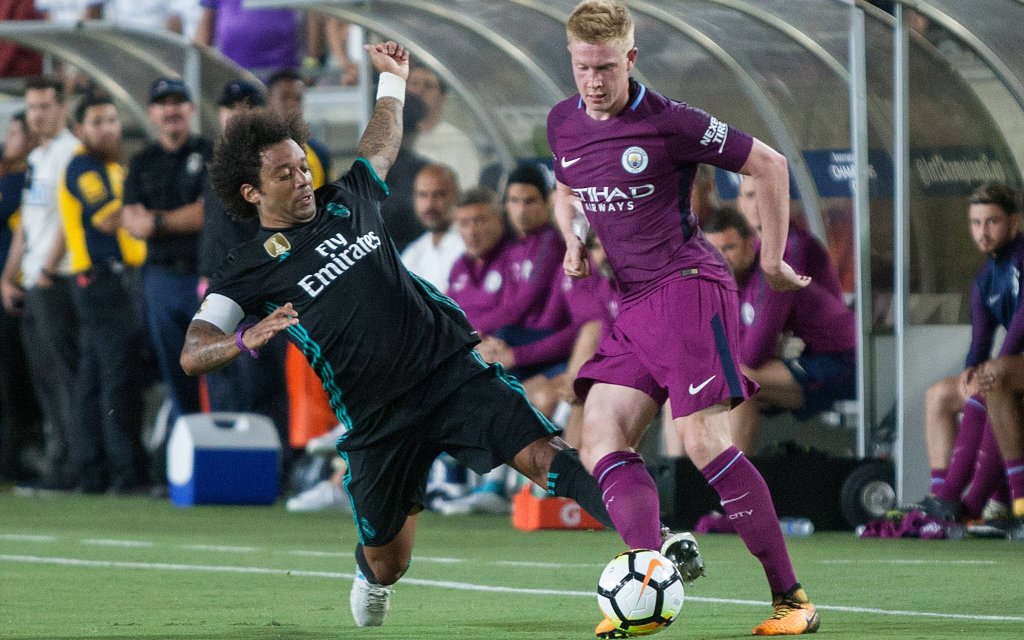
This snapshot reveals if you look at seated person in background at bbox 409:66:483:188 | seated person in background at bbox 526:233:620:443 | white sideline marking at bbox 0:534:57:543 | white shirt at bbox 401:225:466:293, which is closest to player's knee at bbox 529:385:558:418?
seated person in background at bbox 526:233:620:443

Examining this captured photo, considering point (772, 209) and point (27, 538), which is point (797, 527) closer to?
point (27, 538)

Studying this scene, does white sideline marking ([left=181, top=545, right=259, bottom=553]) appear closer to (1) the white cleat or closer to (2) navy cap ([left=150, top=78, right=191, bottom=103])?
(1) the white cleat

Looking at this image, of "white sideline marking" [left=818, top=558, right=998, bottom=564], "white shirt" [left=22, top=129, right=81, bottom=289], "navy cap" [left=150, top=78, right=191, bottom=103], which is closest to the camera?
"white sideline marking" [left=818, top=558, right=998, bottom=564]

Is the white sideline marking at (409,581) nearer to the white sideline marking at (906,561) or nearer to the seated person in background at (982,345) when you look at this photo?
the white sideline marking at (906,561)

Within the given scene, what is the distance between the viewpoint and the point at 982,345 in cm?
966

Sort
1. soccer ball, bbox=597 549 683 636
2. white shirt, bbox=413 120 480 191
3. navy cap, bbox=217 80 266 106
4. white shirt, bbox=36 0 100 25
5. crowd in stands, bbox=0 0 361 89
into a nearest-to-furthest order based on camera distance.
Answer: soccer ball, bbox=597 549 683 636 → navy cap, bbox=217 80 266 106 → white shirt, bbox=413 120 480 191 → crowd in stands, bbox=0 0 361 89 → white shirt, bbox=36 0 100 25

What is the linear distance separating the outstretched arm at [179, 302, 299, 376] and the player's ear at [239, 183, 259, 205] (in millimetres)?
437

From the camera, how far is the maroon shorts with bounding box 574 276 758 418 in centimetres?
590

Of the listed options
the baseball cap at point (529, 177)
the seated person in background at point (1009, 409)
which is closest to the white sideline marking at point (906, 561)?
the seated person in background at point (1009, 409)

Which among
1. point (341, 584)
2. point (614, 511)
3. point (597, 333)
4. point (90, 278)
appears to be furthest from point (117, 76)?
point (614, 511)

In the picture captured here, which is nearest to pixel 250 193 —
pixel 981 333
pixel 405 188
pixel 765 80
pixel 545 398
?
pixel 981 333

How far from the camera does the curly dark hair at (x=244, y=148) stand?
6262 millimetres

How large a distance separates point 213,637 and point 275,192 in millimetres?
1435

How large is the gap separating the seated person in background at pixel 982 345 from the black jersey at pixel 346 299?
4.16 m
